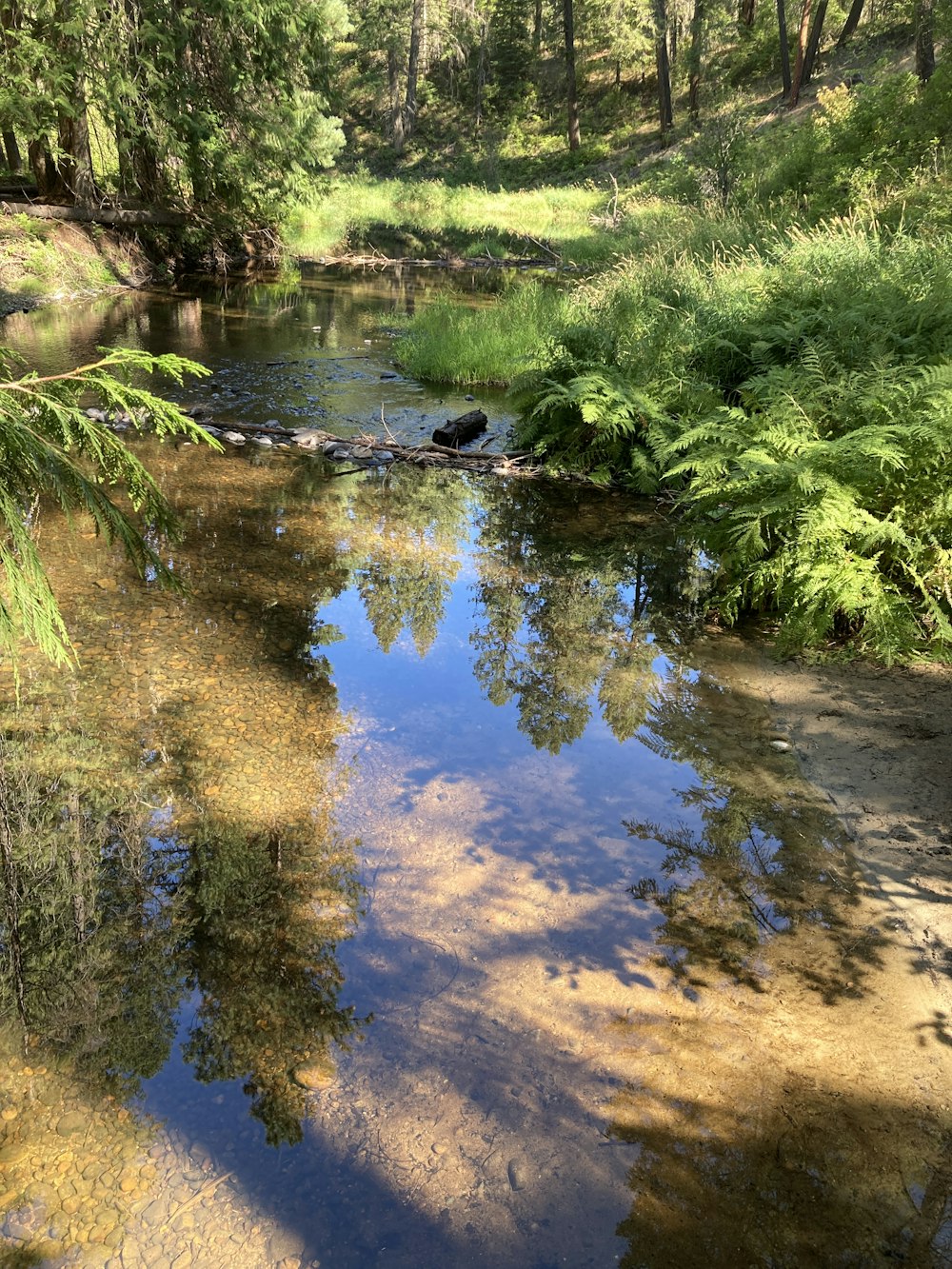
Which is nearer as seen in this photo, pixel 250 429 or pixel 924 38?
pixel 250 429

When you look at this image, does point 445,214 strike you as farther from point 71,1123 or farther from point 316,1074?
point 71,1123

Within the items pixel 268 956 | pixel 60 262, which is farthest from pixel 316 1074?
pixel 60 262

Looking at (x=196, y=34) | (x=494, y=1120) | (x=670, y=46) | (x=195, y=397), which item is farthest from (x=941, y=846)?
(x=670, y=46)

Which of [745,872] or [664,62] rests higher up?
[664,62]

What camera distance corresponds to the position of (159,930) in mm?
3531

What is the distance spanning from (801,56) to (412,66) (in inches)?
1029

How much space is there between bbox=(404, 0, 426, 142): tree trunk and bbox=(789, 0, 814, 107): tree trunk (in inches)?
963

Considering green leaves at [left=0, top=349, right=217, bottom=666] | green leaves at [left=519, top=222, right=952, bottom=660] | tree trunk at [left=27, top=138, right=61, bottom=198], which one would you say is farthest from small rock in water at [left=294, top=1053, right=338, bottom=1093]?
tree trunk at [left=27, top=138, right=61, bottom=198]

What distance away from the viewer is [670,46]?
52844 millimetres

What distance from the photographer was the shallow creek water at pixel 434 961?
103 inches

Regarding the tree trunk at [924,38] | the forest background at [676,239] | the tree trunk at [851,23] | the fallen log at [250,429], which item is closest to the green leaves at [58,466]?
the forest background at [676,239]

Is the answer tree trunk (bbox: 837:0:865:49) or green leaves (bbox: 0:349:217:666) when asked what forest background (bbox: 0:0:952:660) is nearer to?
green leaves (bbox: 0:349:217:666)

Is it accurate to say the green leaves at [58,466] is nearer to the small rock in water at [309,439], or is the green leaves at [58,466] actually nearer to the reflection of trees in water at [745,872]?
the reflection of trees in water at [745,872]

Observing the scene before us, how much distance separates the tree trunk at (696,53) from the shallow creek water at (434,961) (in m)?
47.2
